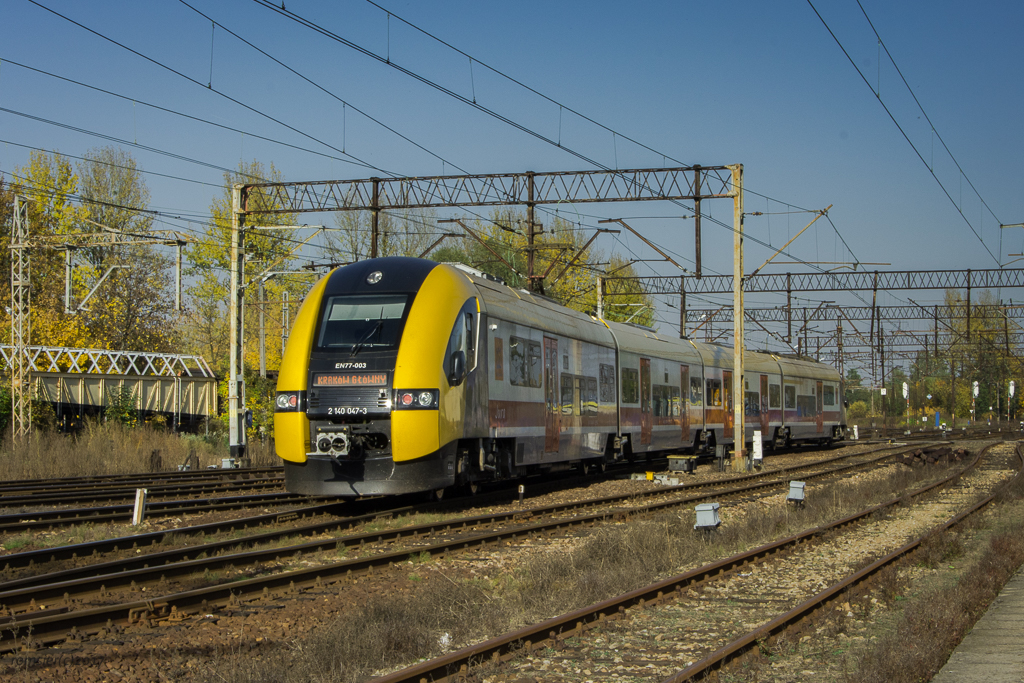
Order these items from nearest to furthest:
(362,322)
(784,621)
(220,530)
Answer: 1. (784,621)
2. (220,530)
3. (362,322)

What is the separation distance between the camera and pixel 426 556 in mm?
10945

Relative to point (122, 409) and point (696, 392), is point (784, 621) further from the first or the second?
point (122, 409)

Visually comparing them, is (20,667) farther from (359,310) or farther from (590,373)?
(590,373)

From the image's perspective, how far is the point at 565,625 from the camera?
25.3 feet

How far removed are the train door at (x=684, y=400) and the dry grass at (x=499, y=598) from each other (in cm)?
1283

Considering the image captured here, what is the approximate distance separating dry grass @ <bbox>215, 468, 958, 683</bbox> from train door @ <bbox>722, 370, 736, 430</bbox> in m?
16.9

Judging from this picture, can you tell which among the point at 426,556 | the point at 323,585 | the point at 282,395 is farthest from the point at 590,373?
the point at 323,585

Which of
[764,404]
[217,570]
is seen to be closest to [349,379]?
[217,570]

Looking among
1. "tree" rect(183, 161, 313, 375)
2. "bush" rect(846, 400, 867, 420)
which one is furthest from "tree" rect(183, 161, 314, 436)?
"bush" rect(846, 400, 867, 420)

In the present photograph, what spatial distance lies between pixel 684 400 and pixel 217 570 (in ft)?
65.6

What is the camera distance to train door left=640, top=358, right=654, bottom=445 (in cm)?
2477

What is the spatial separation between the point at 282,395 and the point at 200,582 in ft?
16.0

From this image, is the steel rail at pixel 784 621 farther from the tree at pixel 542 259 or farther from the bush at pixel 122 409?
the tree at pixel 542 259

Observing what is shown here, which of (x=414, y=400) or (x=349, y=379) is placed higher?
(x=349, y=379)
